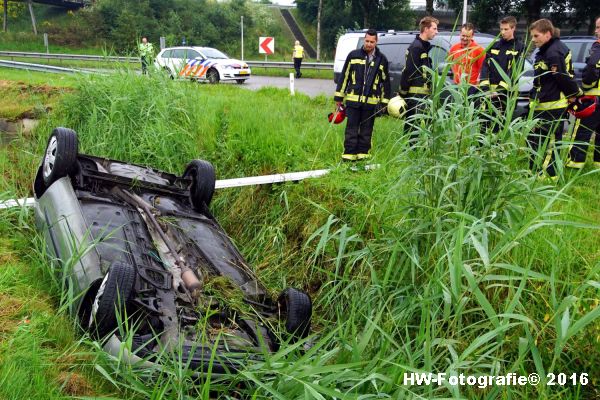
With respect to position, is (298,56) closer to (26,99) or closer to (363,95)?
(26,99)

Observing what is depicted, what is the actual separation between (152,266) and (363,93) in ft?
11.5

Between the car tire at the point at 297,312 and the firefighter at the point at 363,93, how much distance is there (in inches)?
120

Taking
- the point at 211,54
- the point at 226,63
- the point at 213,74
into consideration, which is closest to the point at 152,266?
A: the point at 213,74

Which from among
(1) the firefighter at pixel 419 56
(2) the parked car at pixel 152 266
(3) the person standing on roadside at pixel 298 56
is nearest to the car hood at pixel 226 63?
(3) the person standing on roadside at pixel 298 56

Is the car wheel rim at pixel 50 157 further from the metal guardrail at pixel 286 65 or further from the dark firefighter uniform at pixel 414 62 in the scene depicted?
the metal guardrail at pixel 286 65

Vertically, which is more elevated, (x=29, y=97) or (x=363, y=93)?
(x=363, y=93)

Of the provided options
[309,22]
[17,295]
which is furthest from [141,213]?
[309,22]

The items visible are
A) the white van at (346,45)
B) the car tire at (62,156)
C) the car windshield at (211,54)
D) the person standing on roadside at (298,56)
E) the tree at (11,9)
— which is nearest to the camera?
the car tire at (62,156)

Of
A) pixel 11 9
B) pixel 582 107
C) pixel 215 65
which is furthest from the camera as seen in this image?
pixel 11 9

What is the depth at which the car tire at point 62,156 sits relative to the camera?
469cm

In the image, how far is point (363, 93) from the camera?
21.3 feet

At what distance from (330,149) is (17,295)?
3.98m

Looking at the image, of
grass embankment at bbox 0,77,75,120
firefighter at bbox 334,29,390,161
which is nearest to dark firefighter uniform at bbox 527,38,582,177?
firefighter at bbox 334,29,390,161

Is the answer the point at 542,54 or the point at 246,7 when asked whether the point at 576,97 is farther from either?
the point at 246,7
